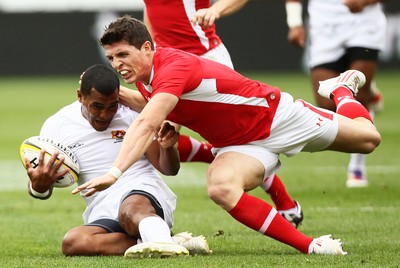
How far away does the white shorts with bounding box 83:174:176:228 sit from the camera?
23.2 ft

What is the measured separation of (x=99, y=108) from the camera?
23.0ft

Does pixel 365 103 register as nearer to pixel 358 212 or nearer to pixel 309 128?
pixel 358 212

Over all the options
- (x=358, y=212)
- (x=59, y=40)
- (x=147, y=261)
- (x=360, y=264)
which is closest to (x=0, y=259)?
(x=147, y=261)

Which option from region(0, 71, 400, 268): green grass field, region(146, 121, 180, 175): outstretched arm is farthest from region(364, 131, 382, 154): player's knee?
region(146, 121, 180, 175): outstretched arm

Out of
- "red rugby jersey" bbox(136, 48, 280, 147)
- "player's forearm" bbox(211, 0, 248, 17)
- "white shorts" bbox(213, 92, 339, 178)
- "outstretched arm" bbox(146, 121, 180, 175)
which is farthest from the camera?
"player's forearm" bbox(211, 0, 248, 17)

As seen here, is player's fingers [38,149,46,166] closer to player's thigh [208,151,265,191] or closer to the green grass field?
the green grass field

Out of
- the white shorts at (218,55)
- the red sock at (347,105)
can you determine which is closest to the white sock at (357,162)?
the white shorts at (218,55)

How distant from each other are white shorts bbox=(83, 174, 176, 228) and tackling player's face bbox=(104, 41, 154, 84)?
87 cm

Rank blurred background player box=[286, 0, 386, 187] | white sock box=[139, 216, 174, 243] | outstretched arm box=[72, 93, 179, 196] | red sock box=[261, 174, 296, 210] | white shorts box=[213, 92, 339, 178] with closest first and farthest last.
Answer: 1. outstretched arm box=[72, 93, 179, 196]
2. white sock box=[139, 216, 174, 243]
3. white shorts box=[213, 92, 339, 178]
4. red sock box=[261, 174, 296, 210]
5. blurred background player box=[286, 0, 386, 187]

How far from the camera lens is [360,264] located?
6.18m

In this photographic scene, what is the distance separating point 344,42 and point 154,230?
4.58 m

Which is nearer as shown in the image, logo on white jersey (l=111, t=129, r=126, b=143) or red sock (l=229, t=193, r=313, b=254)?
red sock (l=229, t=193, r=313, b=254)

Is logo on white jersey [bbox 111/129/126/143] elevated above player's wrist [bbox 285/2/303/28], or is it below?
above

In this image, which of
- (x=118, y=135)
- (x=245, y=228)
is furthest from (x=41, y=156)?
(x=245, y=228)
